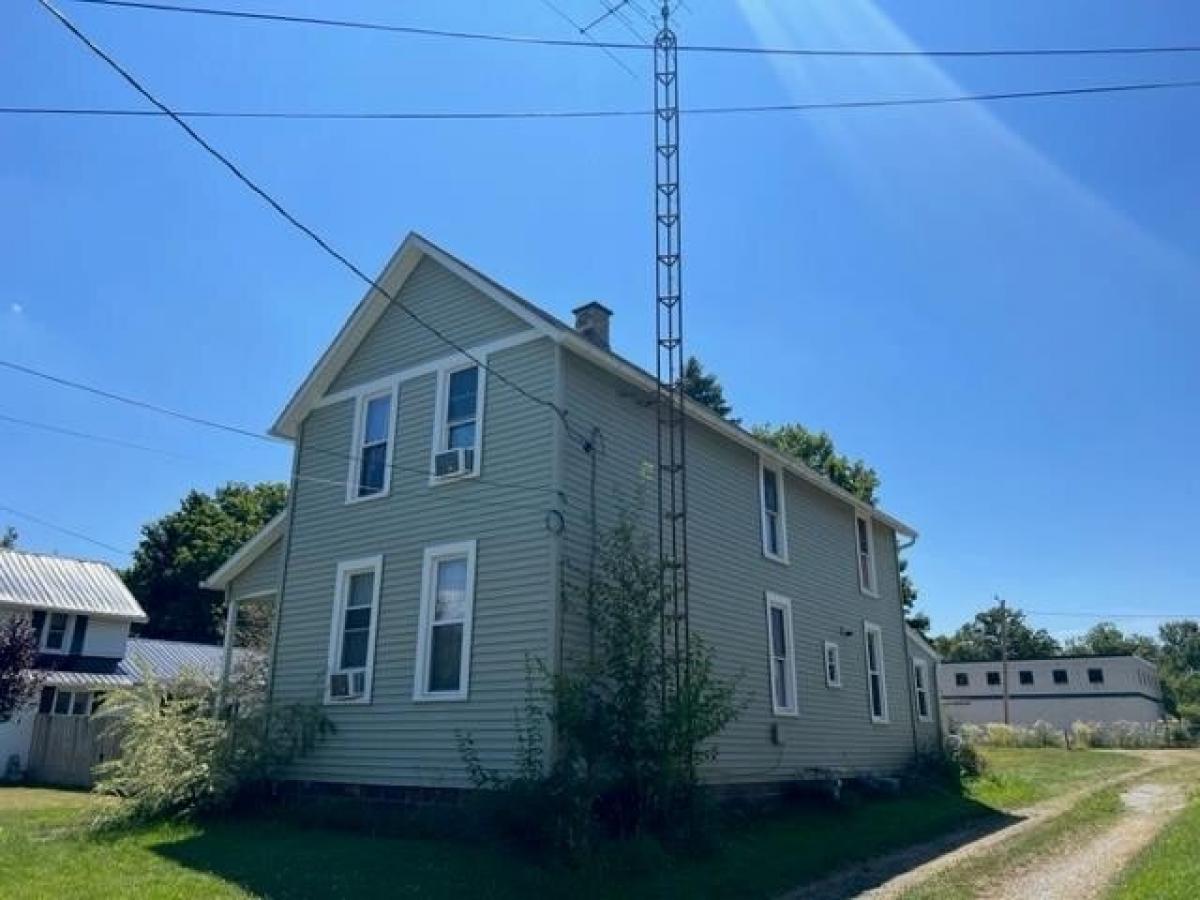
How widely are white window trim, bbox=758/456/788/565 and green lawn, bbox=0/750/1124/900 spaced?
16.6 ft

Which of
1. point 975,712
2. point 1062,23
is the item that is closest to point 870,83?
point 1062,23

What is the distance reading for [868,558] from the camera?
2228cm

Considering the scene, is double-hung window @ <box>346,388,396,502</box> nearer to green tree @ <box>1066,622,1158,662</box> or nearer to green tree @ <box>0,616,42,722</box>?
green tree @ <box>0,616,42,722</box>

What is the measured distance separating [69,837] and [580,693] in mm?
7510

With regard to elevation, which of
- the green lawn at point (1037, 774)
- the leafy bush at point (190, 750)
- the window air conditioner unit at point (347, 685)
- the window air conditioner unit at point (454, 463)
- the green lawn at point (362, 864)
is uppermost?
the window air conditioner unit at point (454, 463)

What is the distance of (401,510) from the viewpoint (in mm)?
14539

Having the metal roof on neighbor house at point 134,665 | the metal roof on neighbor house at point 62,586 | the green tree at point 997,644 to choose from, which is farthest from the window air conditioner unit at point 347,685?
the green tree at point 997,644

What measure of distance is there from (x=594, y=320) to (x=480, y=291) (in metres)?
2.36

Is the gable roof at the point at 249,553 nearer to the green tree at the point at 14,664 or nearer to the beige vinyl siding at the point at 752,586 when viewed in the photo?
the beige vinyl siding at the point at 752,586

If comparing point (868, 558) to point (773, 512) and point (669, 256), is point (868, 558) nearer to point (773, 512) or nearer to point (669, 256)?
point (773, 512)

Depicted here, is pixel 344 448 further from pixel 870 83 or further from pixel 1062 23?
pixel 1062 23

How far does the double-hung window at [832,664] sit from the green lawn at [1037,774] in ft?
12.5

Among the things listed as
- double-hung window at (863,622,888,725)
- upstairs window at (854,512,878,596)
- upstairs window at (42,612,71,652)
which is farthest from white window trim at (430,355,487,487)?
upstairs window at (42,612,71,652)

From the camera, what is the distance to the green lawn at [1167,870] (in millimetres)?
8742
